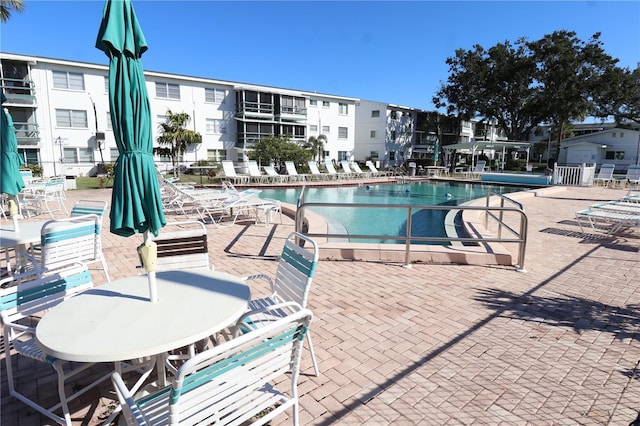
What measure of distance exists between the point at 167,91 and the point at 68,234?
2830 cm

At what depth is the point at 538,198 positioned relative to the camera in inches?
588

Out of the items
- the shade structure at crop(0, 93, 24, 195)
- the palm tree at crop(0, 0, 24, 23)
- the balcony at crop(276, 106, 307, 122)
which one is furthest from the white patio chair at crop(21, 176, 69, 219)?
the balcony at crop(276, 106, 307, 122)

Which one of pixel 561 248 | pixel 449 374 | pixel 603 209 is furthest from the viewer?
pixel 603 209

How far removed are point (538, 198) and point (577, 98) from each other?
25.9 meters

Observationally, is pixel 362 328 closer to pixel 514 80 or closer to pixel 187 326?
pixel 187 326

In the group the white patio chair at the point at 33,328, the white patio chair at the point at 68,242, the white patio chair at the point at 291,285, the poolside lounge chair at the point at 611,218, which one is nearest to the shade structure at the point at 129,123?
the white patio chair at the point at 33,328

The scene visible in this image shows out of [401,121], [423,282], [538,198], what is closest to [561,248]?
[423,282]

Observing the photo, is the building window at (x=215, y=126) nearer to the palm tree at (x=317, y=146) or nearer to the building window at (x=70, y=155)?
the palm tree at (x=317, y=146)

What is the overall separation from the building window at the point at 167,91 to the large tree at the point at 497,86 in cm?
2795

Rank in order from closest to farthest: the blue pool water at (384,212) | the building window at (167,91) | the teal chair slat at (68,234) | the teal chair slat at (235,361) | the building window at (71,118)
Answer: the teal chair slat at (235,361) < the teal chair slat at (68,234) < the blue pool water at (384,212) < the building window at (71,118) < the building window at (167,91)

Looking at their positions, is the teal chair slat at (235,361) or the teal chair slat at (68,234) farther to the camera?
the teal chair slat at (68,234)

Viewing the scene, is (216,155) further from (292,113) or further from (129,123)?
(129,123)

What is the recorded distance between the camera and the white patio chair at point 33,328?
7.30 feet

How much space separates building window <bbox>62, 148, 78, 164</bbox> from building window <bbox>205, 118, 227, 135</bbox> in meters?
9.67
